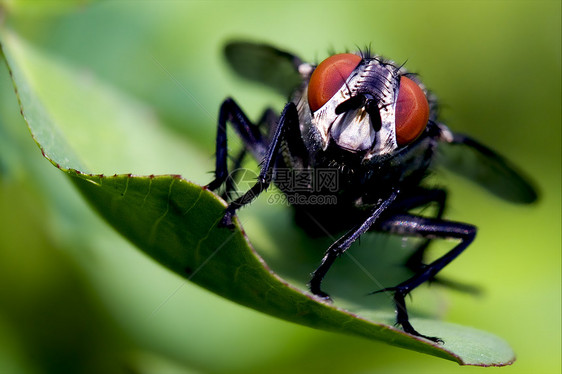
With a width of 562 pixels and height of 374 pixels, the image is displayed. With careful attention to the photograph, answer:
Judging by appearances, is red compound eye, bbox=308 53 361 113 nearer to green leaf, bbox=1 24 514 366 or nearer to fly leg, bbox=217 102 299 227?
fly leg, bbox=217 102 299 227

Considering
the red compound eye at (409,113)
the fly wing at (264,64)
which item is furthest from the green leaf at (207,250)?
the fly wing at (264,64)

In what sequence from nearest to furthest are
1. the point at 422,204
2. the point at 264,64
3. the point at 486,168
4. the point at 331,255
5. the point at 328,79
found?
1. the point at 331,255
2. the point at 328,79
3. the point at 422,204
4. the point at 486,168
5. the point at 264,64

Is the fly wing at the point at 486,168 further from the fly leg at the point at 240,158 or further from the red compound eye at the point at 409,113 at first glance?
the fly leg at the point at 240,158

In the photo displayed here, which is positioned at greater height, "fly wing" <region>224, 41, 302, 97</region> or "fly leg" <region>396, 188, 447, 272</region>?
"fly wing" <region>224, 41, 302, 97</region>

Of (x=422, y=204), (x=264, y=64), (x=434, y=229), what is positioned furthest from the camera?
(x=264, y=64)

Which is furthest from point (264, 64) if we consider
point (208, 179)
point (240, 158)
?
point (208, 179)

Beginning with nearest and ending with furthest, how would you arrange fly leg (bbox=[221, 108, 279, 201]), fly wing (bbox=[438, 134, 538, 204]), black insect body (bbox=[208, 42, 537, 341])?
black insect body (bbox=[208, 42, 537, 341]) → fly leg (bbox=[221, 108, 279, 201]) → fly wing (bbox=[438, 134, 538, 204])

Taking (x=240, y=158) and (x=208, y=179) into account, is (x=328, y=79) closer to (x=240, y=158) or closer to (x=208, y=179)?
(x=240, y=158)

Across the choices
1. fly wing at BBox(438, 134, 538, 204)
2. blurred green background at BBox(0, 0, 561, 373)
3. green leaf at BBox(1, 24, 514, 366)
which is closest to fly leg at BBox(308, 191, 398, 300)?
green leaf at BBox(1, 24, 514, 366)
